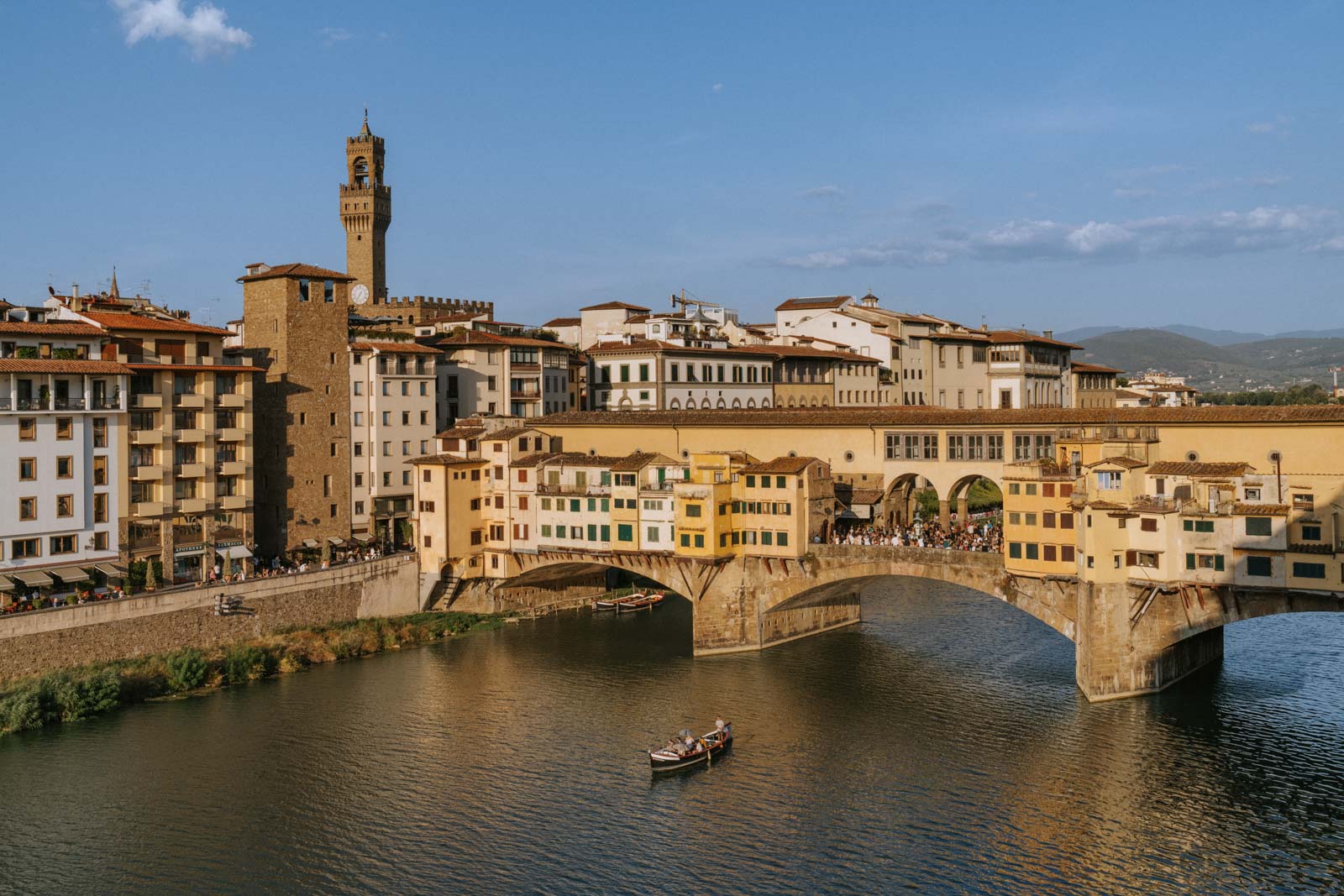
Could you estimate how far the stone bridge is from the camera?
46.2 meters

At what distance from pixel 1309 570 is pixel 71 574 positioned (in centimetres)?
4883

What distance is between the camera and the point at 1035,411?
2221 inches

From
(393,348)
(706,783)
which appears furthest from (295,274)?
(706,783)

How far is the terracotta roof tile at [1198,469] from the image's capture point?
46.4 meters

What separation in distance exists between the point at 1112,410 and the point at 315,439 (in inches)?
1612

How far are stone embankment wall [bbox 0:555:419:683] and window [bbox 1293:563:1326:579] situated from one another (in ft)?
136

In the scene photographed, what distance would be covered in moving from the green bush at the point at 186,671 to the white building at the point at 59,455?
5.80 metres

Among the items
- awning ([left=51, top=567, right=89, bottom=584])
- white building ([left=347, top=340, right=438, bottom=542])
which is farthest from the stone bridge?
awning ([left=51, top=567, right=89, bottom=584])

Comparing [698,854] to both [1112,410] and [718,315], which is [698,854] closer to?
[1112,410]

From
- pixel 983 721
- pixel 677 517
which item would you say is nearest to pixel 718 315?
pixel 677 517

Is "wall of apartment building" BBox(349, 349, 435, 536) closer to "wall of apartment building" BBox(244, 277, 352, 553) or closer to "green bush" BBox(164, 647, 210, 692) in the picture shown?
"wall of apartment building" BBox(244, 277, 352, 553)

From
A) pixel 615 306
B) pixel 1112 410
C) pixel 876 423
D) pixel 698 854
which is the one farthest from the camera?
pixel 615 306

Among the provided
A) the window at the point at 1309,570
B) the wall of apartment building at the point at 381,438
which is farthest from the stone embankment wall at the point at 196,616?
the window at the point at 1309,570

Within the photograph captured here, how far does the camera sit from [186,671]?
50438 mm
